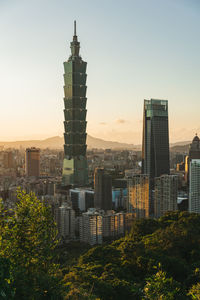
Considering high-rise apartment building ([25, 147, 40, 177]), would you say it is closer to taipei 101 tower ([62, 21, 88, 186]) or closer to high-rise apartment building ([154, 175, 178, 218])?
taipei 101 tower ([62, 21, 88, 186])

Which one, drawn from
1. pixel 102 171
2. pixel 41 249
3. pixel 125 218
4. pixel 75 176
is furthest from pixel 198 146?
pixel 41 249

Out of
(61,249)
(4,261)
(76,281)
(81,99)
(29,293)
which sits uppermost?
(81,99)

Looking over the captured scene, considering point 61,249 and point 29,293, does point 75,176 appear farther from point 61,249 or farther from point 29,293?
point 29,293

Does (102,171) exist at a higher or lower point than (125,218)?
higher

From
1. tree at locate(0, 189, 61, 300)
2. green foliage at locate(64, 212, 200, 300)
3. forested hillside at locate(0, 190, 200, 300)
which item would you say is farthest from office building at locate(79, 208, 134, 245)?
tree at locate(0, 189, 61, 300)

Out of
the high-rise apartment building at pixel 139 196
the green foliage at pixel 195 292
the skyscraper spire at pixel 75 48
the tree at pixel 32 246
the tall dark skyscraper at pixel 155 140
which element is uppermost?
the skyscraper spire at pixel 75 48

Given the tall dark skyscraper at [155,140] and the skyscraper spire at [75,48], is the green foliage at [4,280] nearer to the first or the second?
the tall dark skyscraper at [155,140]

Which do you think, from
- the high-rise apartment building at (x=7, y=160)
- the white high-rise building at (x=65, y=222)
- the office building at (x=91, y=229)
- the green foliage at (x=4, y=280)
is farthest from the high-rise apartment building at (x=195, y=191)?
the high-rise apartment building at (x=7, y=160)
